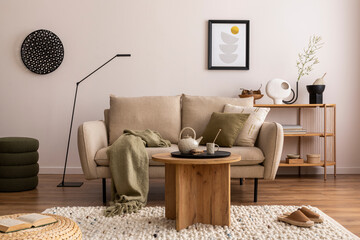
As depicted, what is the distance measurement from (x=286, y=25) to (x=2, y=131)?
3.66m

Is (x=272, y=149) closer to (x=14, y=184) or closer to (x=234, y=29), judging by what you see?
(x=234, y=29)

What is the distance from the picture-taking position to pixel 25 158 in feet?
11.7

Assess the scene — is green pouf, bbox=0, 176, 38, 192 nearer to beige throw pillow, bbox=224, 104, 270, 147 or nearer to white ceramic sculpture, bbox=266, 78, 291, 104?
beige throw pillow, bbox=224, 104, 270, 147

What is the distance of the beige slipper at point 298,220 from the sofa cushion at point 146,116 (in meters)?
1.48

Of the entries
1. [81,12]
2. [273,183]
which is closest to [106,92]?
[81,12]

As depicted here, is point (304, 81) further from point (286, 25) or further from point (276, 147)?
point (276, 147)

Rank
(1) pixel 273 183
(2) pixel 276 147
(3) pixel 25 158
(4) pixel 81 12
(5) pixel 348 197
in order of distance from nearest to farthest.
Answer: (2) pixel 276 147, (5) pixel 348 197, (3) pixel 25 158, (1) pixel 273 183, (4) pixel 81 12

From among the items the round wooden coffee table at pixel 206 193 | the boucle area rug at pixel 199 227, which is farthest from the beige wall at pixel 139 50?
the round wooden coffee table at pixel 206 193

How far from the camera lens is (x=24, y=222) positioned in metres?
1.48

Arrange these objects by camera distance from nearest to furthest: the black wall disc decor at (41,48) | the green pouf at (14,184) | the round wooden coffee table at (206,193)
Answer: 1. the round wooden coffee table at (206,193)
2. the green pouf at (14,184)
3. the black wall disc decor at (41,48)

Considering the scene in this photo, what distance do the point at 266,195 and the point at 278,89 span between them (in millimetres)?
1359

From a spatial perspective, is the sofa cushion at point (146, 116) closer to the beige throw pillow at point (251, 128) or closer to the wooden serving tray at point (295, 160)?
the beige throw pillow at point (251, 128)

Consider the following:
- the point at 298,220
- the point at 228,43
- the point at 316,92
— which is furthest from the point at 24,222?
the point at 316,92

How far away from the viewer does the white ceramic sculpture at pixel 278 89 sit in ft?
13.7
